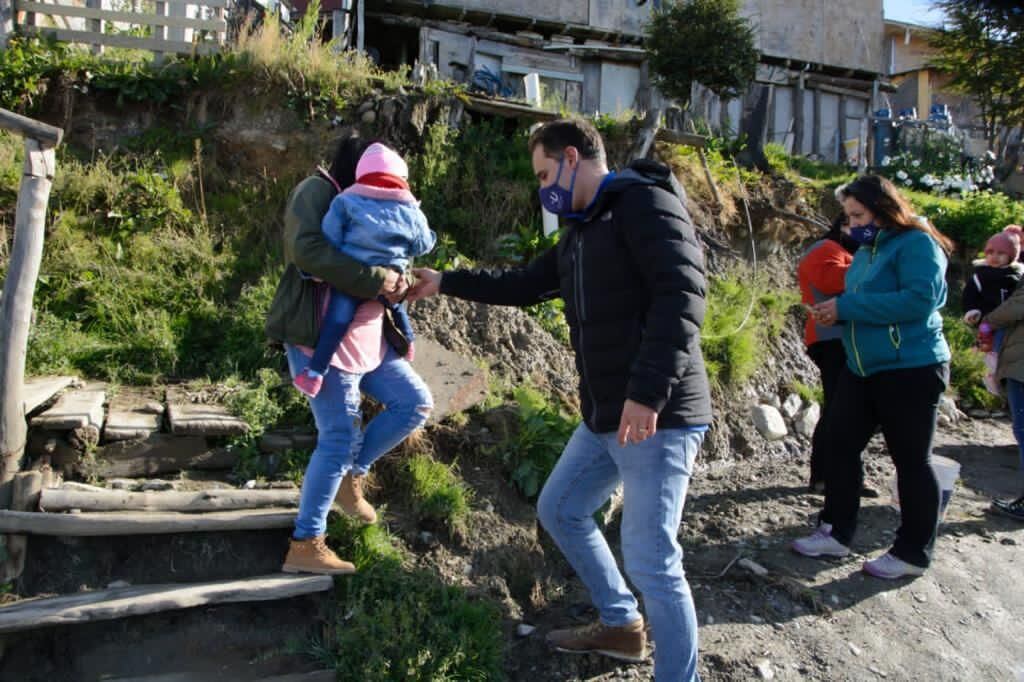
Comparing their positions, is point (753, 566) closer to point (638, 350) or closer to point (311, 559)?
point (638, 350)

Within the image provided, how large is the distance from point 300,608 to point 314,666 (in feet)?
0.97

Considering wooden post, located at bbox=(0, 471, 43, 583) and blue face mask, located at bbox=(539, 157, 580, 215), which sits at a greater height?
blue face mask, located at bbox=(539, 157, 580, 215)

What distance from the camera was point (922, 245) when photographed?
12.5 feet

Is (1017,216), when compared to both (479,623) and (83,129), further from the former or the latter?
(83,129)

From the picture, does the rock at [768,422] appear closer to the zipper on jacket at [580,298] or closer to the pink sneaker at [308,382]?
the zipper on jacket at [580,298]

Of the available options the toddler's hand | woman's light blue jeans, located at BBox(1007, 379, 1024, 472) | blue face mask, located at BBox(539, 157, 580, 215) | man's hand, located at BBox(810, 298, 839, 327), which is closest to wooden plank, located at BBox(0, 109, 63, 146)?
blue face mask, located at BBox(539, 157, 580, 215)

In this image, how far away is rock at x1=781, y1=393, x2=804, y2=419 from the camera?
6.43m

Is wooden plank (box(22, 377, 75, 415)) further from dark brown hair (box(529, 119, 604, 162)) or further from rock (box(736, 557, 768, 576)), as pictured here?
rock (box(736, 557, 768, 576))

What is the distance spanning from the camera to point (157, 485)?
12.8ft

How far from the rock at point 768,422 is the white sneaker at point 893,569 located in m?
2.00

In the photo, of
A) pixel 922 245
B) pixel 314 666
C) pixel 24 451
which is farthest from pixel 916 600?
pixel 24 451

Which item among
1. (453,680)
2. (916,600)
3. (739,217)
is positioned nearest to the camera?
(453,680)

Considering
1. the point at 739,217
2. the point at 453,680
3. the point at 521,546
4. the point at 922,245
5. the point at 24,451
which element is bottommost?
the point at 453,680

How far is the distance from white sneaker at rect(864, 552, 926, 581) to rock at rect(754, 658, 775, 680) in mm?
1048
